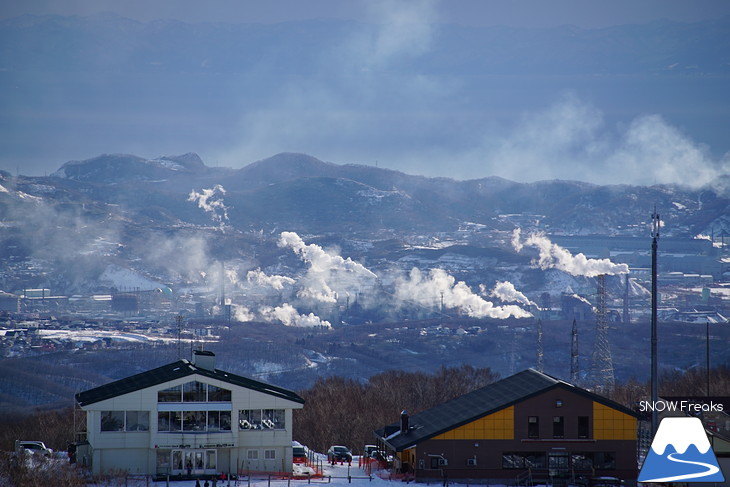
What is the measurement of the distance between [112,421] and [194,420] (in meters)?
2.51

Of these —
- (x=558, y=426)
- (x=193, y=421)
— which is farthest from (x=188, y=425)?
(x=558, y=426)

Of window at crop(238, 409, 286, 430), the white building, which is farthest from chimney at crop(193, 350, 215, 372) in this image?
window at crop(238, 409, 286, 430)

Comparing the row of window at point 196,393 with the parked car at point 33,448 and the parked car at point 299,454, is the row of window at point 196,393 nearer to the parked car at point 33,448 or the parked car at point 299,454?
A: the parked car at point 299,454

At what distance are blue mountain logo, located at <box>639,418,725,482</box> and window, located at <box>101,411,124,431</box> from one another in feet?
86.0

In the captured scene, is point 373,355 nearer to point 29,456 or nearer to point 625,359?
point 625,359

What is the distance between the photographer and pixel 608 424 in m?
42.5

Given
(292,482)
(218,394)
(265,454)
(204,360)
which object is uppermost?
(204,360)

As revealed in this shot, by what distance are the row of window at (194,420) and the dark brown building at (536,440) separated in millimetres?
4124

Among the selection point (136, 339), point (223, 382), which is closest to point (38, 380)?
point (136, 339)

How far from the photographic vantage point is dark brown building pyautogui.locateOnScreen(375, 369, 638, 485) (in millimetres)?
41500

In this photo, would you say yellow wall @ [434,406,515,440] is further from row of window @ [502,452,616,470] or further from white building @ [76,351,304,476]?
white building @ [76,351,304,476]

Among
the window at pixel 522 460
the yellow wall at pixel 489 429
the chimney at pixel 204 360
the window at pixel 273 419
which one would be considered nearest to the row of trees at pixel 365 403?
the chimney at pixel 204 360

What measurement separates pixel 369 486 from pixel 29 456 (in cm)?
1036

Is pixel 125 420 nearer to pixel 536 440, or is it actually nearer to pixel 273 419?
pixel 273 419
